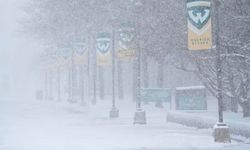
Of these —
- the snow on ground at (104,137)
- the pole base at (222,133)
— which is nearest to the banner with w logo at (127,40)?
the snow on ground at (104,137)

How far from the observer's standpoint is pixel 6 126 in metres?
25.2

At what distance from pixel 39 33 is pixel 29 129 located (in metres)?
31.2

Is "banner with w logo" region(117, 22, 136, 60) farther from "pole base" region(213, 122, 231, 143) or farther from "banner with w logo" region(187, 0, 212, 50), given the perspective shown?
"pole base" region(213, 122, 231, 143)

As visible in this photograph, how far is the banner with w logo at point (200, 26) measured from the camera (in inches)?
703

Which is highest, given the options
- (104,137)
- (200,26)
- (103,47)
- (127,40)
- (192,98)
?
(127,40)

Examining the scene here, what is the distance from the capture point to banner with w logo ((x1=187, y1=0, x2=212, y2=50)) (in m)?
17.9

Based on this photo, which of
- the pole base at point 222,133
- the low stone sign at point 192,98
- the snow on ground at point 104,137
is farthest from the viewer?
the low stone sign at point 192,98

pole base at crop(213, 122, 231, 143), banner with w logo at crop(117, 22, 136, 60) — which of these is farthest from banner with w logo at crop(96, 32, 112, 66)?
pole base at crop(213, 122, 231, 143)

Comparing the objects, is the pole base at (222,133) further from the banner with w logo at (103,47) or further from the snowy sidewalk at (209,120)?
the banner with w logo at (103,47)

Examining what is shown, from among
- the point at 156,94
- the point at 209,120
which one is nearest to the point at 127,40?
the point at 156,94

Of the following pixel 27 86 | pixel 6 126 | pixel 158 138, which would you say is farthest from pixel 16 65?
pixel 158 138

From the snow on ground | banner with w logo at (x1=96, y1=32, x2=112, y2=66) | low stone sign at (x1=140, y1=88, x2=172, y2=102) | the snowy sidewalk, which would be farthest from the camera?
low stone sign at (x1=140, y1=88, x2=172, y2=102)

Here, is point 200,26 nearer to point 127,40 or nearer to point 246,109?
point 246,109

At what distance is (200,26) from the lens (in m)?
17.9
